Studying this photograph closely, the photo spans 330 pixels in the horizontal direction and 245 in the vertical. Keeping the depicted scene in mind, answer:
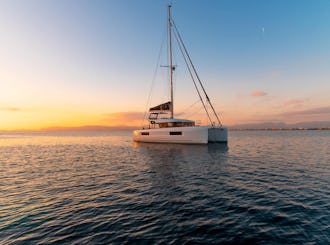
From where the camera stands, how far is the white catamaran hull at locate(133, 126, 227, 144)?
87.2ft

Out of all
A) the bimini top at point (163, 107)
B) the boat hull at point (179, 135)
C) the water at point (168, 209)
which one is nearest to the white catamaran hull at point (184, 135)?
the boat hull at point (179, 135)

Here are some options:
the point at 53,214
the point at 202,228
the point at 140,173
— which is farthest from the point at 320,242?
the point at 140,173

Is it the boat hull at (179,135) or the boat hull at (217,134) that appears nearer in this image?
the boat hull at (179,135)

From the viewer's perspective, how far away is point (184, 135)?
27375mm

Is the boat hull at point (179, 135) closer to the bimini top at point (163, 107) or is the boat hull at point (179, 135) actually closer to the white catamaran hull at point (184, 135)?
the white catamaran hull at point (184, 135)

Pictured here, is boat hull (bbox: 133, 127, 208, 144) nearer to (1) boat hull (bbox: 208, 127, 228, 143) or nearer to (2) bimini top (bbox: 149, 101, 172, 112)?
(1) boat hull (bbox: 208, 127, 228, 143)

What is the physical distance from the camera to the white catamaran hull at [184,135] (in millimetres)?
26578

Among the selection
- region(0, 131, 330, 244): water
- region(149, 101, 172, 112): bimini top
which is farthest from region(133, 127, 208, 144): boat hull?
region(0, 131, 330, 244): water

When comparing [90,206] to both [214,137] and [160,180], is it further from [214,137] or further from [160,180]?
[214,137]

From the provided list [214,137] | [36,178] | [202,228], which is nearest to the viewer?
[202,228]

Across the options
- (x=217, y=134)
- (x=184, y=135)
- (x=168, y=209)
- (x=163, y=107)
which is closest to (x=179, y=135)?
(x=184, y=135)

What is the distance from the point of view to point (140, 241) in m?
4.50

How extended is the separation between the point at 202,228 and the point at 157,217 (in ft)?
5.03

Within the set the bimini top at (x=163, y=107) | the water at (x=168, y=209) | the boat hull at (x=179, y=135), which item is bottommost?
the water at (x=168, y=209)
